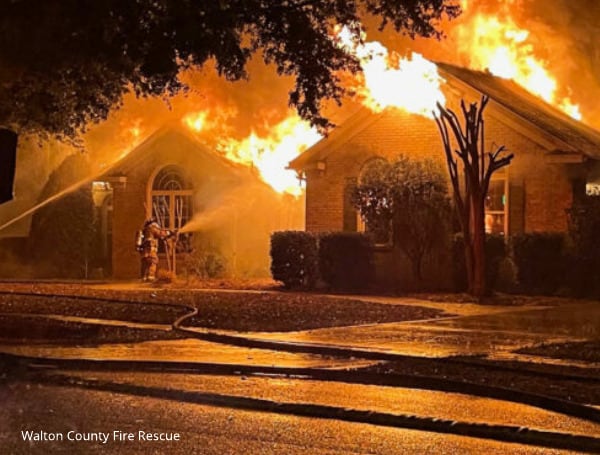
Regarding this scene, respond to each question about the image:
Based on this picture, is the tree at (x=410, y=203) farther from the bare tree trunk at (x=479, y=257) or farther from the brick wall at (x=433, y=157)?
the bare tree trunk at (x=479, y=257)

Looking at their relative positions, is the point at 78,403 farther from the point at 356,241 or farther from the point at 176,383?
the point at 356,241

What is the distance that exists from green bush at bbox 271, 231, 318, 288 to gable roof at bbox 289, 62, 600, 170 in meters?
3.71

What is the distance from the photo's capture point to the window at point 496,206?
24.8m

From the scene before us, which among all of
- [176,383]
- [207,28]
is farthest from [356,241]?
[176,383]

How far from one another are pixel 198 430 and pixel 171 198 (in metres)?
23.7

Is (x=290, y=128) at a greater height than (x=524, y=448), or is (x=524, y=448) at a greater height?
(x=290, y=128)

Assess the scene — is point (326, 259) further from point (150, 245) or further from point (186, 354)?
point (186, 354)

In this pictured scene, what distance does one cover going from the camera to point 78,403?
9.22 m

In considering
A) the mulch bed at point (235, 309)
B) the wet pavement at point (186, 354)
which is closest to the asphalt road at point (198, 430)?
the wet pavement at point (186, 354)

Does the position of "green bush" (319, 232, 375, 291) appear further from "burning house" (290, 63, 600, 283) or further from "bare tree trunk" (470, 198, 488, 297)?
"bare tree trunk" (470, 198, 488, 297)

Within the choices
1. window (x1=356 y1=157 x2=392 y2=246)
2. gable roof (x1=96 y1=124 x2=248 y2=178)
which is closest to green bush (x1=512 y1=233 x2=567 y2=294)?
window (x1=356 y1=157 x2=392 y2=246)

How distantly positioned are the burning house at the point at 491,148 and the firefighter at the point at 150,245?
4.22 metres

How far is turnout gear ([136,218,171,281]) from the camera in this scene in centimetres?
2741

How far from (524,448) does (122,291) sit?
17.2 m
